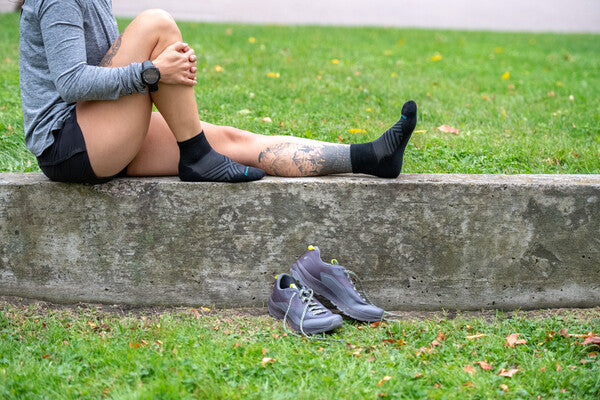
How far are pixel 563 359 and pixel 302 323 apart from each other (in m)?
1.10

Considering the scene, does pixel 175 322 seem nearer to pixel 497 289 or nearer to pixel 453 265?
pixel 453 265

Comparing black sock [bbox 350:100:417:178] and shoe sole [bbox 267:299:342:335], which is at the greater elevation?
black sock [bbox 350:100:417:178]

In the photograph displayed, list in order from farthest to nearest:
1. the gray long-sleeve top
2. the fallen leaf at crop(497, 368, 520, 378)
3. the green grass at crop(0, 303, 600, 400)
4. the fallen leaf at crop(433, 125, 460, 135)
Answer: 1. the fallen leaf at crop(433, 125, 460, 135)
2. the gray long-sleeve top
3. the fallen leaf at crop(497, 368, 520, 378)
4. the green grass at crop(0, 303, 600, 400)

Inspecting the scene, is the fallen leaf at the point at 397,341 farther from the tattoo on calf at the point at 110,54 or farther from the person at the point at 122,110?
the tattoo on calf at the point at 110,54

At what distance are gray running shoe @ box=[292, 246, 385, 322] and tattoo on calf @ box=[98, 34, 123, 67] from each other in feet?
4.02

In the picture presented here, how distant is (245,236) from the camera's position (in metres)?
3.05

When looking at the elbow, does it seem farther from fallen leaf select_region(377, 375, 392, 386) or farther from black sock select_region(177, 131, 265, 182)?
fallen leaf select_region(377, 375, 392, 386)

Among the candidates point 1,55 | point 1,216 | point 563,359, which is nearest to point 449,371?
point 563,359

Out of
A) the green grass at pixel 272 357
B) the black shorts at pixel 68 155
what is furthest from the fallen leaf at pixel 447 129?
the black shorts at pixel 68 155

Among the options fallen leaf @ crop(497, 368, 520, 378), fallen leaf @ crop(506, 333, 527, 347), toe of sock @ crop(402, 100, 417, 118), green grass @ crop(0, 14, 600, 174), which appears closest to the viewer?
fallen leaf @ crop(497, 368, 520, 378)

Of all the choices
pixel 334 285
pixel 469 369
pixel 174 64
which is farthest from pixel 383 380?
pixel 174 64

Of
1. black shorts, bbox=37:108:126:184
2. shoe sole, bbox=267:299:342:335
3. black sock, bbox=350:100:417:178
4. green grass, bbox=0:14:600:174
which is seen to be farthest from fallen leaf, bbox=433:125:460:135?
black shorts, bbox=37:108:126:184

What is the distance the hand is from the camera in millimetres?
2699

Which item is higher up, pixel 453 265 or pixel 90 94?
pixel 90 94
